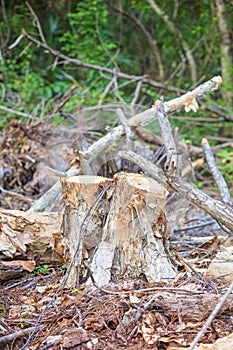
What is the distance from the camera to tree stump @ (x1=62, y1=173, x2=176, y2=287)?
6.70ft

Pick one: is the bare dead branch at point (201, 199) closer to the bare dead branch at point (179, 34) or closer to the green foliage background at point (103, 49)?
→ the green foliage background at point (103, 49)

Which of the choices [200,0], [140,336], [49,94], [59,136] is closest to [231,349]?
[140,336]

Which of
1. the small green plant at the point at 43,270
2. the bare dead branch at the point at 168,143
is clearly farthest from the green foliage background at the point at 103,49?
the small green plant at the point at 43,270

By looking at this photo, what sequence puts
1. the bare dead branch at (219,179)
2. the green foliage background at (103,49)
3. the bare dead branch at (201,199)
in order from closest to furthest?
the bare dead branch at (201,199)
the bare dead branch at (219,179)
the green foliage background at (103,49)

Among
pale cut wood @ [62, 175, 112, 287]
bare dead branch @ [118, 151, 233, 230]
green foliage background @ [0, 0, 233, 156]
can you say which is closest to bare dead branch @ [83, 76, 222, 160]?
bare dead branch @ [118, 151, 233, 230]

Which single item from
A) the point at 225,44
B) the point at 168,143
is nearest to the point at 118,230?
the point at 168,143

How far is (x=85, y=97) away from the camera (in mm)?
5793

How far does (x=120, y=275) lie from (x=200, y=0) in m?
6.19

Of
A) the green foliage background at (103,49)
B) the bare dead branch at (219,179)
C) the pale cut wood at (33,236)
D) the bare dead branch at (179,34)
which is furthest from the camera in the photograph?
the bare dead branch at (179,34)

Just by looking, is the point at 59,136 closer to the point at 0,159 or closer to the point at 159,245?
the point at 0,159

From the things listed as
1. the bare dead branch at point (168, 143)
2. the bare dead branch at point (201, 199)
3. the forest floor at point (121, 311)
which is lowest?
the forest floor at point (121, 311)

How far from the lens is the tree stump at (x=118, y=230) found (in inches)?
80.4

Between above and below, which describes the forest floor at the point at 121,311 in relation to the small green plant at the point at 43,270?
above

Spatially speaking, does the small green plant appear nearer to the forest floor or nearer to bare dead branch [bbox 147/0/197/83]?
the forest floor
